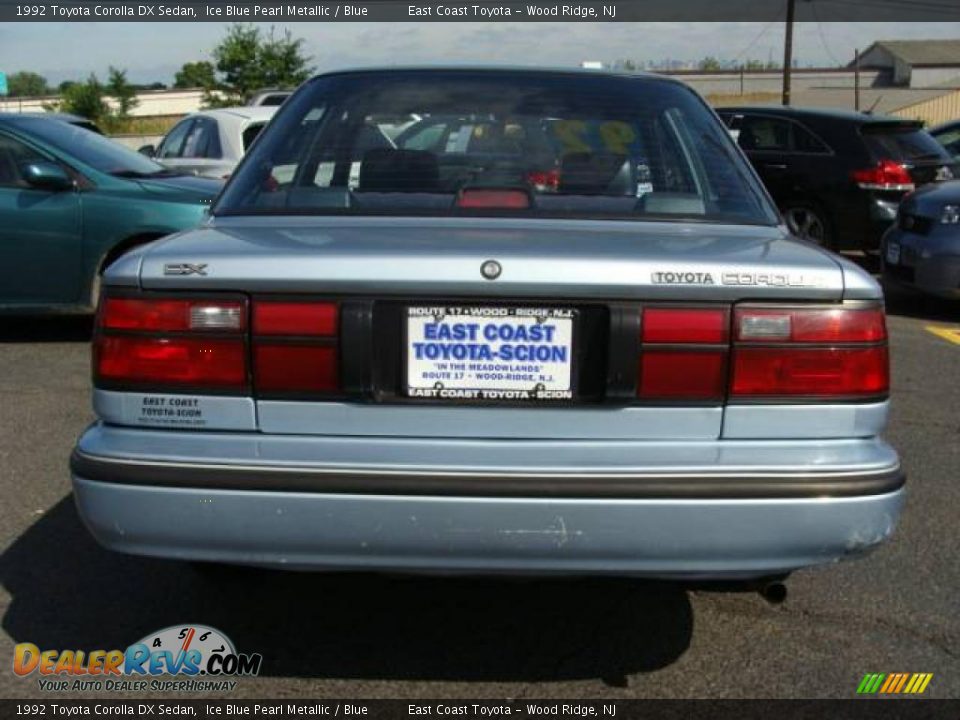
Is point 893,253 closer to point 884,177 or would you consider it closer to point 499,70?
point 884,177

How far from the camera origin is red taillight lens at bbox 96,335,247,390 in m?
2.67

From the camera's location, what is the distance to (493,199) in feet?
11.0

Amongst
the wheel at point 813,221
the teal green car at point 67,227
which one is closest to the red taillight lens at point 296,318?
the teal green car at point 67,227

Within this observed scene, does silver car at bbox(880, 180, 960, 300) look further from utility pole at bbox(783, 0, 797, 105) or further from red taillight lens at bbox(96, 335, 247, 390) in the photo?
utility pole at bbox(783, 0, 797, 105)

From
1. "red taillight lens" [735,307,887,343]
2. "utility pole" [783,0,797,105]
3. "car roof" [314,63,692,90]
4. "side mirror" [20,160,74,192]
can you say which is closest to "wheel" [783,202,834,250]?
"side mirror" [20,160,74,192]

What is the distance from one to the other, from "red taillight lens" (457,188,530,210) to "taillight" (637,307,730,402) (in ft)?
2.67

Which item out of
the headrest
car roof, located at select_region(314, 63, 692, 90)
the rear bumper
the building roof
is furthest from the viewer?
the building roof

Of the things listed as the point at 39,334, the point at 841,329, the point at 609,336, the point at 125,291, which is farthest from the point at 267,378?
the point at 39,334

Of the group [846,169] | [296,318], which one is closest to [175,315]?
[296,318]

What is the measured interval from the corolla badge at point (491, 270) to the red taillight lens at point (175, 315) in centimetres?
56

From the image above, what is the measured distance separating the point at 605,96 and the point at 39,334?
5.40 m

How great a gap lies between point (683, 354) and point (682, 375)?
49 millimetres

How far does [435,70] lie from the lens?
3.87 m

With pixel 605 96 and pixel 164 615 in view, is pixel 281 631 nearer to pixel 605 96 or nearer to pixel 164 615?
pixel 164 615
